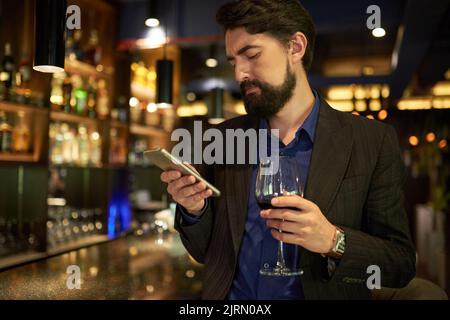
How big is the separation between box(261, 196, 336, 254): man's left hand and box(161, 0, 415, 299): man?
0.30ft

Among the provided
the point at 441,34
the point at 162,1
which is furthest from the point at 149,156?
the point at 441,34

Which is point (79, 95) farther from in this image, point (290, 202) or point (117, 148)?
point (290, 202)

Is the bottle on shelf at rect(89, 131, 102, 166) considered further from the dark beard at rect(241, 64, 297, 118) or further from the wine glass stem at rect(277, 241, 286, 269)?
the wine glass stem at rect(277, 241, 286, 269)

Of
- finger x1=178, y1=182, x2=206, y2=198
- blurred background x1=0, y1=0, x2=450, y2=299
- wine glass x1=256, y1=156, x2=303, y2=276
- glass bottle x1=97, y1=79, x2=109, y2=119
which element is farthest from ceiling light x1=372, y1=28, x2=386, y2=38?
glass bottle x1=97, y1=79, x2=109, y2=119

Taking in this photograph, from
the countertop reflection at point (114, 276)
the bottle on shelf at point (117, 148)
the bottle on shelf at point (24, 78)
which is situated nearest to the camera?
the countertop reflection at point (114, 276)

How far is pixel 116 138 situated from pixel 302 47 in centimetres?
332

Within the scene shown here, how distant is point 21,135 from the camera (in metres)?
3.02

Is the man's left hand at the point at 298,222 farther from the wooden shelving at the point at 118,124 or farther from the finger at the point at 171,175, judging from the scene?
the wooden shelving at the point at 118,124

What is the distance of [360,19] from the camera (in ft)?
11.6

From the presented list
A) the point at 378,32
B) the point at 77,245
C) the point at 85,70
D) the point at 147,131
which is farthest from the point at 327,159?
the point at 147,131

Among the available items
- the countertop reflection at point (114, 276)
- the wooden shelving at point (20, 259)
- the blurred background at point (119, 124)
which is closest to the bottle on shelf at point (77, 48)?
the blurred background at point (119, 124)

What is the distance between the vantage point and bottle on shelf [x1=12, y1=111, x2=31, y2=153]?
9.81ft

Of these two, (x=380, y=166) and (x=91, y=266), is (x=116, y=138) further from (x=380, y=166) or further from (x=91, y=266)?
(x=380, y=166)

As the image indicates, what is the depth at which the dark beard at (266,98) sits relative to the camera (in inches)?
49.7
